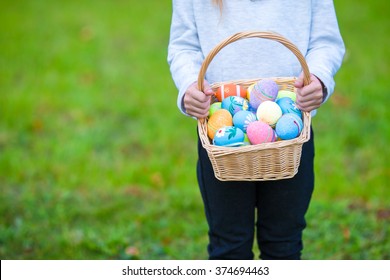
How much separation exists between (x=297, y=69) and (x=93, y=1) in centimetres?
512

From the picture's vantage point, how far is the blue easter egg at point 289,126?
5.41 feet

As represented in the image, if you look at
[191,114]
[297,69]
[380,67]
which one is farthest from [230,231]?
[380,67]

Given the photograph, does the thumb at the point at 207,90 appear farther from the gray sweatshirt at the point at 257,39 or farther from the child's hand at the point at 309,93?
the child's hand at the point at 309,93

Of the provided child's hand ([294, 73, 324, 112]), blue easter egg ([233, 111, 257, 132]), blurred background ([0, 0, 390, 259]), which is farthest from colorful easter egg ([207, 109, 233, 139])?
blurred background ([0, 0, 390, 259])

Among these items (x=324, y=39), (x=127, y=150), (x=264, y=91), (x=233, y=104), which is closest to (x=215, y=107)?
(x=233, y=104)

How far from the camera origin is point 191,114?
1721 mm

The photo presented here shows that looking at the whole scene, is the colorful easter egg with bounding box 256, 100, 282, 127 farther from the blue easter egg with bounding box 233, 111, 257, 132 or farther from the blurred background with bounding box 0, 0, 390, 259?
the blurred background with bounding box 0, 0, 390, 259

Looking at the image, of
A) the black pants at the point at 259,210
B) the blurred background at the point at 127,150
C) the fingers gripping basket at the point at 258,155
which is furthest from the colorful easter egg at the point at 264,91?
the blurred background at the point at 127,150

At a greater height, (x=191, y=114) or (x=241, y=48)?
(x=241, y=48)

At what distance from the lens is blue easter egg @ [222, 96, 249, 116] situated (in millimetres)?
1717

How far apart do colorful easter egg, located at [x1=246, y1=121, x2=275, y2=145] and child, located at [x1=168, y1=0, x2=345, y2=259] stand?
141 millimetres

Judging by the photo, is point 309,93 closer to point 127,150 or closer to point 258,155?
point 258,155
